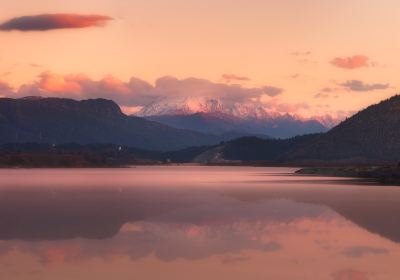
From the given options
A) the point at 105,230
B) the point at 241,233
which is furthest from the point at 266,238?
the point at 105,230

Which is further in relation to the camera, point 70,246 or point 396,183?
point 396,183

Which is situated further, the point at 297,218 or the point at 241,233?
the point at 297,218

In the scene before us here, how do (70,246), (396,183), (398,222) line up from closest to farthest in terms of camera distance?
(70,246)
(398,222)
(396,183)

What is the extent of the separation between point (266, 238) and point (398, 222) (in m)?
10.6

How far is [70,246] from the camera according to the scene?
2784 centimetres

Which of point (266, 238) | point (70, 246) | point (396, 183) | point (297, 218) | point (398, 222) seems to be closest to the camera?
point (70, 246)

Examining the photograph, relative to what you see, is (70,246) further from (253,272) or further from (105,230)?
(253,272)

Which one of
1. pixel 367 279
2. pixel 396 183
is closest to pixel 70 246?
pixel 367 279

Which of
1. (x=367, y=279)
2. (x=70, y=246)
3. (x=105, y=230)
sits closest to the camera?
(x=367, y=279)

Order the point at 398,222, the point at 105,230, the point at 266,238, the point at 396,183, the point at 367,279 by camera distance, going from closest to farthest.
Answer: the point at 367,279 < the point at 266,238 < the point at 105,230 < the point at 398,222 < the point at 396,183

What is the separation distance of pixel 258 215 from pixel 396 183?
192ft

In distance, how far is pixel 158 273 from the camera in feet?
72.1

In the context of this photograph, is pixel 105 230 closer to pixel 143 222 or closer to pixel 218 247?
pixel 143 222

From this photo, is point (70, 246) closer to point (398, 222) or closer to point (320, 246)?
point (320, 246)
